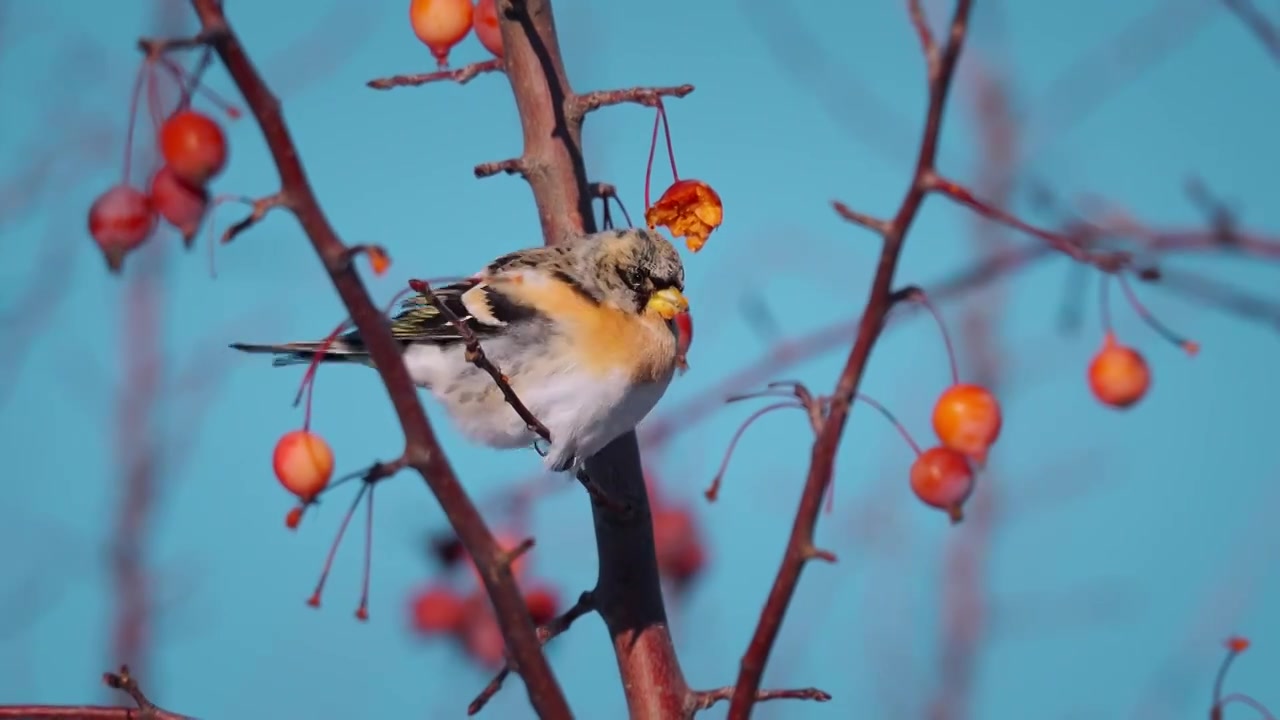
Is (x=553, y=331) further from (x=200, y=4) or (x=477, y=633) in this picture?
(x=200, y=4)

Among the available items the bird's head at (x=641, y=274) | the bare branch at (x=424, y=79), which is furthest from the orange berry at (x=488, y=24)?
the bird's head at (x=641, y=274)

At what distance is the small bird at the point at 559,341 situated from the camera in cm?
241

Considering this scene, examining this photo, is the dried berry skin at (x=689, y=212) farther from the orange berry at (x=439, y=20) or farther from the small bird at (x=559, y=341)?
the orange berry at (x=439, y=20)

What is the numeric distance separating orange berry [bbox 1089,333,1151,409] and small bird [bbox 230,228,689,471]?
0.88 meters

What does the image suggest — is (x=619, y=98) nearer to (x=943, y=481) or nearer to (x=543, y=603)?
(x=943, y=481)

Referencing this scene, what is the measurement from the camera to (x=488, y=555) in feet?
3.61

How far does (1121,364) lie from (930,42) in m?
0.97

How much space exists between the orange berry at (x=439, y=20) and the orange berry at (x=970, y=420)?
3.23 feet

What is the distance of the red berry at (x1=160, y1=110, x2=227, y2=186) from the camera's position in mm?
1238

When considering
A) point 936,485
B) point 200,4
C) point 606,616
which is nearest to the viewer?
point 200,4

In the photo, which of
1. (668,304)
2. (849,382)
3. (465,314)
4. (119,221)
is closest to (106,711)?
(119,221)

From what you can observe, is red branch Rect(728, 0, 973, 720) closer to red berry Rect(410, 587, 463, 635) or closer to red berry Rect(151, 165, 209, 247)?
red berry Rect(151, 165, 209, 247)

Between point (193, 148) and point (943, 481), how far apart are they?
0.90 meters

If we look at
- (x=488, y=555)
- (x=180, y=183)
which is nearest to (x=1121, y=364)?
(x=488, y=555)
